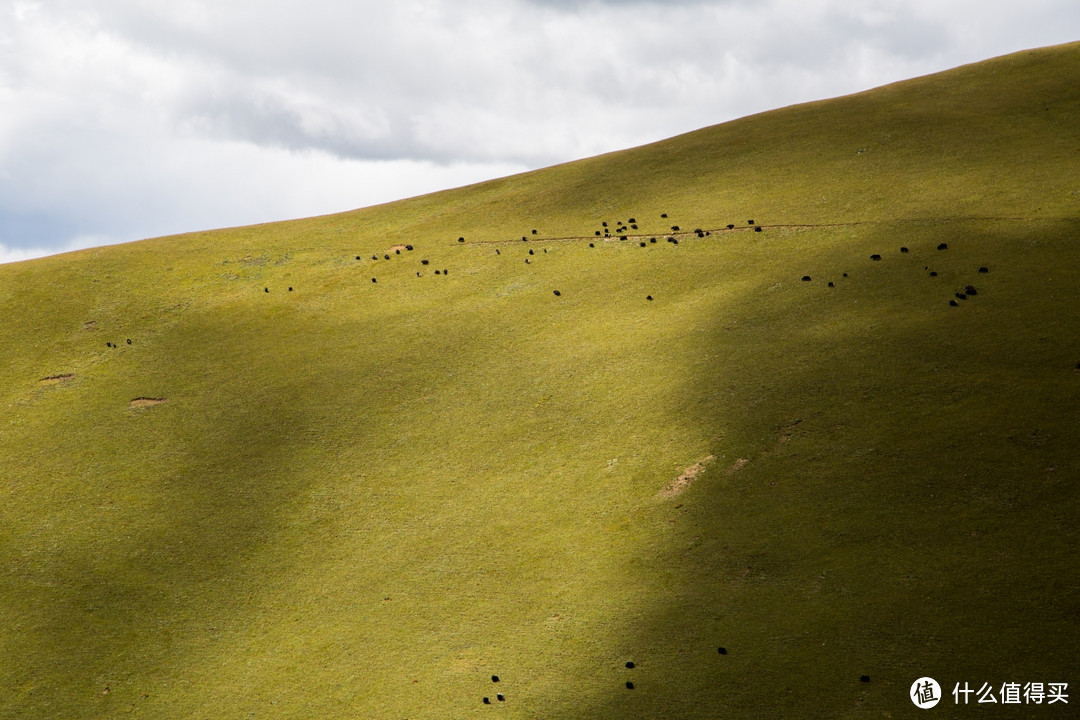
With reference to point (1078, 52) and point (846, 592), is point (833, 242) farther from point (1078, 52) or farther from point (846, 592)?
point (1078, 52)

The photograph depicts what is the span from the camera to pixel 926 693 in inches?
678

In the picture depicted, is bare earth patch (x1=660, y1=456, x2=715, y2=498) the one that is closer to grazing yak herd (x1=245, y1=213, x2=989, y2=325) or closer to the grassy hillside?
the grassy hillside

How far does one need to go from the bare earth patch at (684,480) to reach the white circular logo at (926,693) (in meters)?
9.14

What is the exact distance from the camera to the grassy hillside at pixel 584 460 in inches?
796

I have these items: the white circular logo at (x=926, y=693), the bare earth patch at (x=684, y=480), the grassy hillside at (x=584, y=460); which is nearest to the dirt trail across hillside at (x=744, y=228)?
the grassy hillside at (x=584, y=460)

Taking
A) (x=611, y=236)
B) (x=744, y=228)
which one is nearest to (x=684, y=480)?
(x=744, y=228)

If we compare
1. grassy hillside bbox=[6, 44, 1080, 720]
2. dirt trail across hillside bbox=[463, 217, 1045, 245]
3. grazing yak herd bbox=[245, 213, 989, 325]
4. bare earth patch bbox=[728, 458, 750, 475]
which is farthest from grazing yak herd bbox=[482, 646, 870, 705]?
dirt trail across hillside bbox=[463, 217, 1045, 245]

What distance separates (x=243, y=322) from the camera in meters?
42.6

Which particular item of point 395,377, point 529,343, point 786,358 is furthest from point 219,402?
point 786,358

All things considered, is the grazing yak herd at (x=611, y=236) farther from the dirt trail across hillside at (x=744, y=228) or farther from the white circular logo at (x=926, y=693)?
the white circular logo at (x=926, y=693)

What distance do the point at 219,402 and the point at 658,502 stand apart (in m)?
19.7

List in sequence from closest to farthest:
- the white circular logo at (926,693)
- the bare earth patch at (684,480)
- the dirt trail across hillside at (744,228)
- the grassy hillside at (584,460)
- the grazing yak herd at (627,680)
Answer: the white circular logo at (926,693)
the grazing yak herd at (627,680)
the grassy hillside at (584,460)
the bare earth patch at (684,480)
the dirt trail across hillside at (744,228)

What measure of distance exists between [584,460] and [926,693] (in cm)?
1294

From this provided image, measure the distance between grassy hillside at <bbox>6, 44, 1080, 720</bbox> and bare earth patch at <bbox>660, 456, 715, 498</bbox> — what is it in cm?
21
